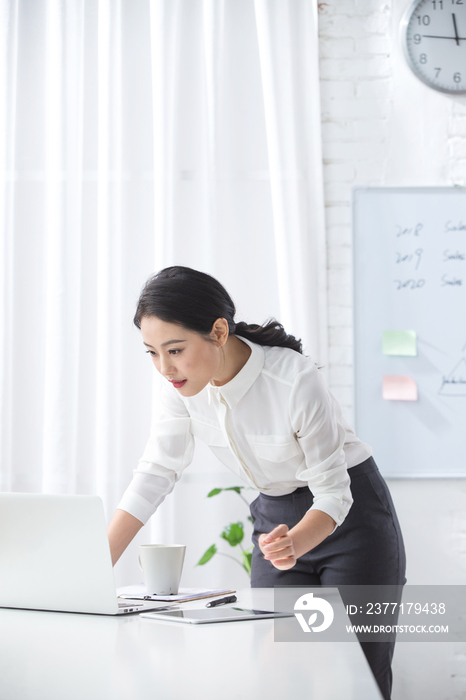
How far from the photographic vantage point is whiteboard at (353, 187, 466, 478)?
7.14ft

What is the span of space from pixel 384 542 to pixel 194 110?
5.33 feet

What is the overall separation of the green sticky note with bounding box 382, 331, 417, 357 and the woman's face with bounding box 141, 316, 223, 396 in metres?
1.14

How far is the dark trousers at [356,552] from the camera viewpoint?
1.34 metres

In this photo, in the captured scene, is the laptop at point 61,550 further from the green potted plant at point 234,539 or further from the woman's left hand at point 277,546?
the green potted plant at point 234,539

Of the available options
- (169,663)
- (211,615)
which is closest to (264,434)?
(211,615)

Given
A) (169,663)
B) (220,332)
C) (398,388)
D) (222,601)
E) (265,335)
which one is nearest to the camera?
(169,663)

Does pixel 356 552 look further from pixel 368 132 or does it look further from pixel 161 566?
pixel 368 132

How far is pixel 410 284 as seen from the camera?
87.4 inches

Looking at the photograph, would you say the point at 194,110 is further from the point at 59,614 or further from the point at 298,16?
the point at 59,614

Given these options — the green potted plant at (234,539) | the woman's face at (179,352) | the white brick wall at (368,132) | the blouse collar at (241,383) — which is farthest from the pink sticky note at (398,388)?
the woman's face at (179,352)

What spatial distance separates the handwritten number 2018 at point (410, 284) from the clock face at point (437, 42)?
0.73 metres

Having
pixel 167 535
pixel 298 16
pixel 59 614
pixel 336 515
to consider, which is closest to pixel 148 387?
pixel 167 535

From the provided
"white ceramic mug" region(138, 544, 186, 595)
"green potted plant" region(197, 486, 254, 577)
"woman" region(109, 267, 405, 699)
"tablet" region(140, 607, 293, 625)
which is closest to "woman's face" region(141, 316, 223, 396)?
"woman" region(109, 267, 405, 699)

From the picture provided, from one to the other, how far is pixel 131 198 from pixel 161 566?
59.7 inches
